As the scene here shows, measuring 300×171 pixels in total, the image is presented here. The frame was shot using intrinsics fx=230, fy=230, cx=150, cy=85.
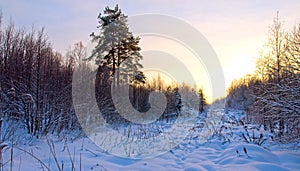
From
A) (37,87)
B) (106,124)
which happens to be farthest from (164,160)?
(106,124)

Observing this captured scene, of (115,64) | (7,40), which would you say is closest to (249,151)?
(7,40)

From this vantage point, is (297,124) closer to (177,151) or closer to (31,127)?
(177,151)

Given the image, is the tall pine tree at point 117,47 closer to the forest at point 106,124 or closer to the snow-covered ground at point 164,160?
the forest at point 106,124

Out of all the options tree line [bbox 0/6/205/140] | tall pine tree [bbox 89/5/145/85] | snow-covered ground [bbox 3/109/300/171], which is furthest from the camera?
tall pine tree [bbox 89/5/145/85]

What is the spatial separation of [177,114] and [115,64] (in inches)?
333

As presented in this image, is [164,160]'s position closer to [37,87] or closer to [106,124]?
[37,87]

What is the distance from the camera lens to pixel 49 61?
883cm

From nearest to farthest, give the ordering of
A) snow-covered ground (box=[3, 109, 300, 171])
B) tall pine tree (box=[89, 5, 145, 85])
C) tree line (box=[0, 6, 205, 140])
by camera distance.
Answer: snow-covered ground (box=[3, 109, 300, 171]) → tree line (box=[0, 6, 205, 140]) → tall pine tree (box=[89, 5, 145, 85])

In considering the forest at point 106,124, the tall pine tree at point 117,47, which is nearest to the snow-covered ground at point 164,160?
the forest at point 106,124

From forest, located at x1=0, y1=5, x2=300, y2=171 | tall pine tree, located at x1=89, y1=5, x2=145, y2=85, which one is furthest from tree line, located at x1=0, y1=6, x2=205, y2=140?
tall pine tree, located at x1=89, y1=5, x2=145, y2=85

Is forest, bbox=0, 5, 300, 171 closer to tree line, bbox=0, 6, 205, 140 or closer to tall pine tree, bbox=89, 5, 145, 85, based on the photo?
tree line, bbox=0, 6, 205, 140

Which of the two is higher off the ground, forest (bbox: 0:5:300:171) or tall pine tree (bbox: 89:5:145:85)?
tall pine tree (bbox: 89:5:145:85)

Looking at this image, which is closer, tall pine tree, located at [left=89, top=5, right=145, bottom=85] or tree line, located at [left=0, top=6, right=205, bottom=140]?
tree line, located at [left=0, top=6, right=205, bottom=140]

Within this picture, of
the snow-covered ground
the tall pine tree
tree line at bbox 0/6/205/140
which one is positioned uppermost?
the tall pine tree
